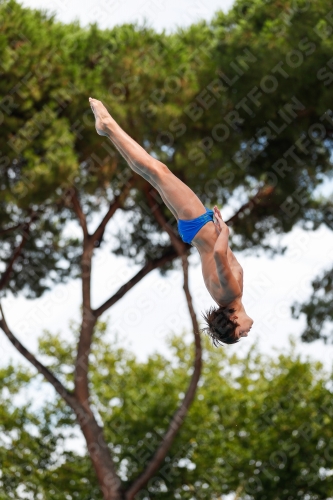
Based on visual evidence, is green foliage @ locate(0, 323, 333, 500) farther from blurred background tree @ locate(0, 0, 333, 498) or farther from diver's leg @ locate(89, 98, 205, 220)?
diver's leg @ locate(89, 98, 205, 220)

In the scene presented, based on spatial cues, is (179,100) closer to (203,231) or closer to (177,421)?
(177,421)

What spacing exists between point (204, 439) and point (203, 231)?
38.3 ft


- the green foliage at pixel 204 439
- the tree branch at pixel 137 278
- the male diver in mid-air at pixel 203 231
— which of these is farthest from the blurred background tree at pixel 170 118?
the male diver in mid-air at pixel 203 231

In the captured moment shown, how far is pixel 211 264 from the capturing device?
4.92 meters

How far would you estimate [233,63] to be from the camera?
11398 millimetres

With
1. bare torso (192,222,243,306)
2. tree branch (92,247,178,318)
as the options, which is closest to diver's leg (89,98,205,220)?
bare torso (192,222,243,306)

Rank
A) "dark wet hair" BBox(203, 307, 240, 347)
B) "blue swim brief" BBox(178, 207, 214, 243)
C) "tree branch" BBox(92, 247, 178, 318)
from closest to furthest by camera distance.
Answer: "dark wet hair" BBox(203, 307, 240, 347) → "blue swim brief" BBox(178, 207, 214, 243) → "tree branch" BBox(92, 247, 178, 318)

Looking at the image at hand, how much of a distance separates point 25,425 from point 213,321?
516 inches

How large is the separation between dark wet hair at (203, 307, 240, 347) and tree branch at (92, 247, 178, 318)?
7546mm

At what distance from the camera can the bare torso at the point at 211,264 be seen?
4.88 meters

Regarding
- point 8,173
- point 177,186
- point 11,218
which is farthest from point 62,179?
→ point 177,186

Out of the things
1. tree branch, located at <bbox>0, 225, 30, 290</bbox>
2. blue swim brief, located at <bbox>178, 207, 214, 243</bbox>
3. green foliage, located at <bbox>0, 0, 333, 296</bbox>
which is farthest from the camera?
tree branch, located at <bbox>0, 225, 30, 290</bbox>

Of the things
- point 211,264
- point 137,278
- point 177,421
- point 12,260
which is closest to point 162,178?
point 211,264

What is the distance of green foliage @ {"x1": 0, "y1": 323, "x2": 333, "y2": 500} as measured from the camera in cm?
1527
